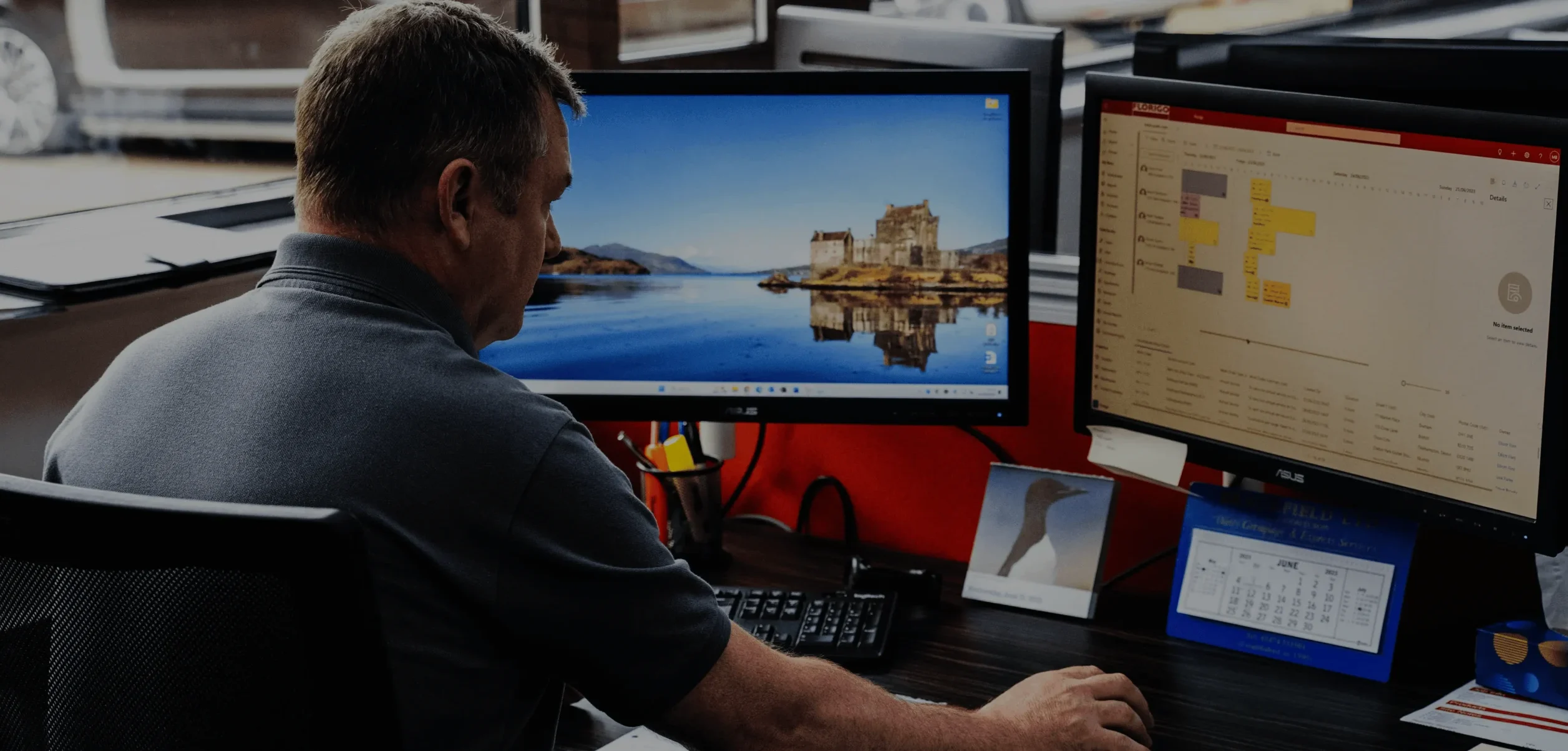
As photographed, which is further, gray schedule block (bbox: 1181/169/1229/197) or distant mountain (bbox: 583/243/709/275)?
distant mountain (bbox: 583/243/709/275)

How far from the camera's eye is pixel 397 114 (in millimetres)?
1002

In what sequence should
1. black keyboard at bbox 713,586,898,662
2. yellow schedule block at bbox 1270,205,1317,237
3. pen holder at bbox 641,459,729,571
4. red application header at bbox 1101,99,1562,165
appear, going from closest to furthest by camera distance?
red application header at bbox 1101,99,1562,165
yellow schedule block at bbox 1270,205,1317,237
black keyboard at bbox 713,586,898,662
pen holder at bbox 641,459,729,571

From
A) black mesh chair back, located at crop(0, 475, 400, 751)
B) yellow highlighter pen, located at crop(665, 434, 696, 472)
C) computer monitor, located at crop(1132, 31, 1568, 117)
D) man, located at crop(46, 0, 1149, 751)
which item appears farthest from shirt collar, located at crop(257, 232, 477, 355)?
computer monitor, located at crop(1132, 31, 1568, 117)

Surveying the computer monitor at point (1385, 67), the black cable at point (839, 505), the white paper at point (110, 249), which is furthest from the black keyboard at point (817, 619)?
the white paper at point (110, 249)

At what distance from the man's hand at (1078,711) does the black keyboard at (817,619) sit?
19cm

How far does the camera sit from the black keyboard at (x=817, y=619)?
1.43 metres

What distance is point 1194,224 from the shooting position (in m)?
1.40

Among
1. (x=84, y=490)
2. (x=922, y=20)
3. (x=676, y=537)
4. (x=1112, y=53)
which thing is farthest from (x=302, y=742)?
(x=1112, y=53)

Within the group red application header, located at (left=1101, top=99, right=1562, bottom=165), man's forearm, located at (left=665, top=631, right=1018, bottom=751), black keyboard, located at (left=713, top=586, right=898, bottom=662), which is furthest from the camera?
black keyboard, located at (left=713, top=586, right=898, bottom=662)

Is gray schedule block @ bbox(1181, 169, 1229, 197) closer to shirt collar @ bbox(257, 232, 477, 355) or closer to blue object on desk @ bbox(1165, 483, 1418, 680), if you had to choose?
blue object on desk @ bbox(1165, 483, 1418, 680)

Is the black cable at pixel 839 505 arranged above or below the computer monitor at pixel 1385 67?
below

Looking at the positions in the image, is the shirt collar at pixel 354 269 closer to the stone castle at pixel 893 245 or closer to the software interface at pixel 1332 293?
the stone castle at pixel 893 245

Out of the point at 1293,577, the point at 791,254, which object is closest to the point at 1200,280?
the point at 1293,577

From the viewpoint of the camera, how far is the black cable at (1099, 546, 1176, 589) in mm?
1574
